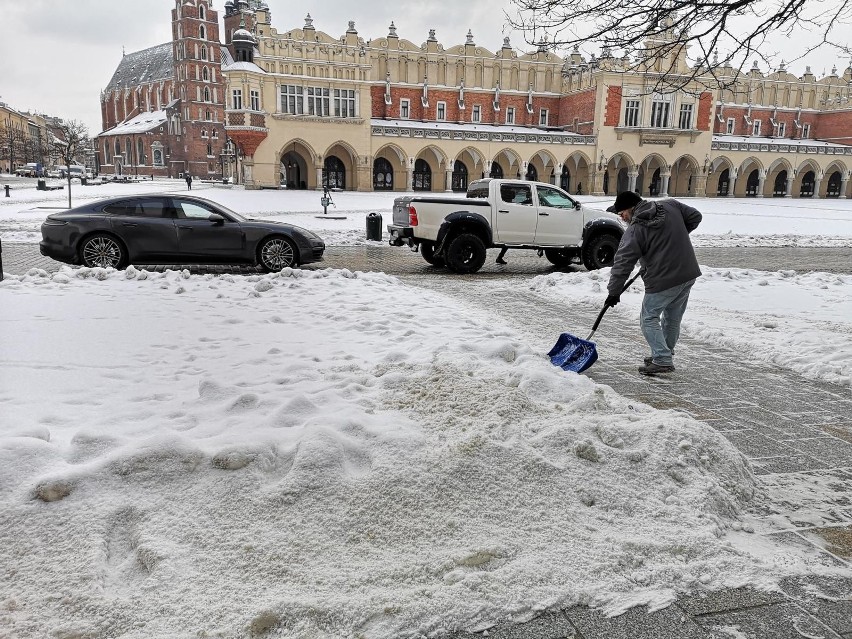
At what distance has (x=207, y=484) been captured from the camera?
10.4 feet

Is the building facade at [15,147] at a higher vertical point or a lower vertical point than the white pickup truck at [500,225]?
higher

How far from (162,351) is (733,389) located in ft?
16.8

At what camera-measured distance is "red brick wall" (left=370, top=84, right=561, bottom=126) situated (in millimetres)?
57062

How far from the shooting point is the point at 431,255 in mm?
13773

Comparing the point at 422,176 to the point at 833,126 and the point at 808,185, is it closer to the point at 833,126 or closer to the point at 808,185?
the point at 808,185

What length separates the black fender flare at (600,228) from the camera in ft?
44.1

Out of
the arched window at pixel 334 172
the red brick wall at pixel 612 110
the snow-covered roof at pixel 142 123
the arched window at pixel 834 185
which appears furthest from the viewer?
the snow-covered roof at pixel 142 123

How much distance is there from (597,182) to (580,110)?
7587 millimetres

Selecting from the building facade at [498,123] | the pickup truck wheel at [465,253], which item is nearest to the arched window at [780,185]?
the building facade at [498,123]

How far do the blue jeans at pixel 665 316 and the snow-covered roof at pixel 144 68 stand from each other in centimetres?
10123

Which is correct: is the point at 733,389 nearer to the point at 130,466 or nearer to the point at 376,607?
the point at 376,607

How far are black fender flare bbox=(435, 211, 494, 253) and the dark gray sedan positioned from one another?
3046 mm

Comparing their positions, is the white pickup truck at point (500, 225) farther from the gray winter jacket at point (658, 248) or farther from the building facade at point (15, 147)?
the building facade at point (15, 147)

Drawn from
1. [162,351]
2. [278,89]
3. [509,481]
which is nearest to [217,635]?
[509,481]
